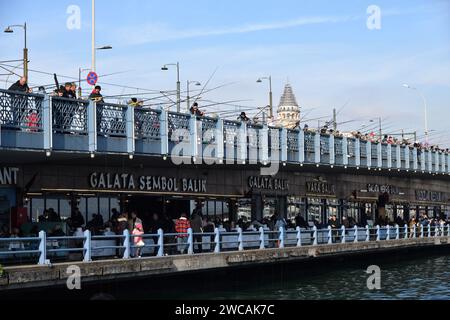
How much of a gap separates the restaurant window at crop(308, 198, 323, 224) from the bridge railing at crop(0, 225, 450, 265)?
806 cm

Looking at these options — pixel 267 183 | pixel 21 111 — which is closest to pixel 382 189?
pixel 267 183

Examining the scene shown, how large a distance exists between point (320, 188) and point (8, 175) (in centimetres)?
2461

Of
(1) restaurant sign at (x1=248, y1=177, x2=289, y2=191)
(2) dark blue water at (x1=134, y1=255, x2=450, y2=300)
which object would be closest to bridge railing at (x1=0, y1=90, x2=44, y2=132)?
(2) dark blue water at (x1=134, y1=255, x2=450, y2=300)

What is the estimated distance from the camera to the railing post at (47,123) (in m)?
27.5

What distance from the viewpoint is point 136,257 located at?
2752 centimetres

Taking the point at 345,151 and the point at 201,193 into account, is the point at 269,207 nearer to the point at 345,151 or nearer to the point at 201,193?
the point at 345,151

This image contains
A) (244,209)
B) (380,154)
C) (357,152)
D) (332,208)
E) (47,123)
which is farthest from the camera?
(332,208)

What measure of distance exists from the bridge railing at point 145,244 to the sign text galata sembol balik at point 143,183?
4.52 meters

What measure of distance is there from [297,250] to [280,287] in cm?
238

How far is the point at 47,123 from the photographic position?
2752cm
